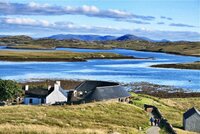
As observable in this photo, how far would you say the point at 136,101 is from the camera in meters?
69.1

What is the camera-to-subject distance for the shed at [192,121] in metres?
53.0

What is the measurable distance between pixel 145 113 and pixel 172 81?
2779 inches

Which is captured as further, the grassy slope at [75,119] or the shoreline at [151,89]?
the shoreline at [151,89]

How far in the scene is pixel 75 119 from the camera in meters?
46.8

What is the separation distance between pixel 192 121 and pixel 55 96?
80.4 ft

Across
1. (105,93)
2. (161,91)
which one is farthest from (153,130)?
(161,91)

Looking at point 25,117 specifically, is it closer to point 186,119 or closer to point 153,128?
point 153,128

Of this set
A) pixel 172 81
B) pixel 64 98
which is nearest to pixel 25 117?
pixel 64 98

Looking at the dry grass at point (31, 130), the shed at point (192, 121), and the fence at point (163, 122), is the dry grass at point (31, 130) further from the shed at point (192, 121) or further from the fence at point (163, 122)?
the shed at point (192, 121)

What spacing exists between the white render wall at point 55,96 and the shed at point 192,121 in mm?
22832

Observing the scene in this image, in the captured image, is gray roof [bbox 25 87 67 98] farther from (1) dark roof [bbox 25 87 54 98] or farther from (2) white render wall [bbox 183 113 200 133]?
(2) white render wall [bbox 183 113 200 133]

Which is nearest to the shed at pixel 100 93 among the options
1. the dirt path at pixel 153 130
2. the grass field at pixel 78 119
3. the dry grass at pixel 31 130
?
the grass field at pixel 78 119

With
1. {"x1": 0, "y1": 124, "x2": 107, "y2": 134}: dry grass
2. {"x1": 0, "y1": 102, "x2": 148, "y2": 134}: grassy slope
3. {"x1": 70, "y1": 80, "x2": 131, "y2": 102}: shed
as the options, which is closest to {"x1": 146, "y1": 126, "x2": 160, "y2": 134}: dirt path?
{"x1": 0, "y1": 102, "x2": 148, "y2": 134}: grassy slope

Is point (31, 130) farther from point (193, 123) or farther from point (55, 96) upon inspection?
point (55, 96)
